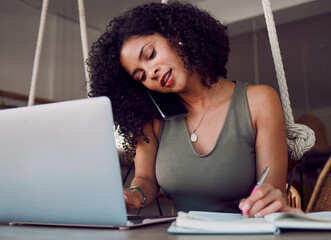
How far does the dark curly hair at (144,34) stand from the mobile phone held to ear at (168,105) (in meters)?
0.06

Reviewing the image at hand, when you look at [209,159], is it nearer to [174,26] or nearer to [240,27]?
[174,26]

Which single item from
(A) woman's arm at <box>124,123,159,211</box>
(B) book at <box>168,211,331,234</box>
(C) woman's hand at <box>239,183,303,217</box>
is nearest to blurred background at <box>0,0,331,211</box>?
(A) woman's arm at <box>124,123,159,211</box>

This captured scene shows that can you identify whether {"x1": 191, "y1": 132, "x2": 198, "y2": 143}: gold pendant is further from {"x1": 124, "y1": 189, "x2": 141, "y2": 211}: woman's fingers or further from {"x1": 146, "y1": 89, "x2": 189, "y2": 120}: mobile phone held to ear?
{"x1": 124, "y1": 189, "x2": 141, "y2": 211}: woman's fingers

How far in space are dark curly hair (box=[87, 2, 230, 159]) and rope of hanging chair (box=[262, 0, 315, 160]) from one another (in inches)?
7.5

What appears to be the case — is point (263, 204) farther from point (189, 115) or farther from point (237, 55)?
point (237, 55)

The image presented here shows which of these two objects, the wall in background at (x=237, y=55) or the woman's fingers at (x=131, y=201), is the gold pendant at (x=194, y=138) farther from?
the wall in background at (x=237, y=55)

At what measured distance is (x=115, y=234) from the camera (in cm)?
55

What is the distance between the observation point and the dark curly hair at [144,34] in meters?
1.18

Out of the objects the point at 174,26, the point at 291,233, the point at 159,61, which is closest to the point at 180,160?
the point at 159,61

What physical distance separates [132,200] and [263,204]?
0.41 m

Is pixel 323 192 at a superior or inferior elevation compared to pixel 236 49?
inferior

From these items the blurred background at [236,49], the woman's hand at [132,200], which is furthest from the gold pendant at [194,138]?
the blurred background at [236,49]

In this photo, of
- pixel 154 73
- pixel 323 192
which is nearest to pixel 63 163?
pixel 154 73

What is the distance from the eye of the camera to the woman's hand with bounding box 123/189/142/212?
3.11 feet
